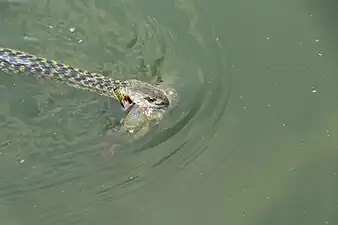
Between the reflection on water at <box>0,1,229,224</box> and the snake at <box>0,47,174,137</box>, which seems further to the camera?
the snake at <box>0,47,174,137</box>

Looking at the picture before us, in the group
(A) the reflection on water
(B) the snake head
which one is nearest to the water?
(A) the reflection on water

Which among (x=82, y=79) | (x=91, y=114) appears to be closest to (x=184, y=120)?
(x=91, y=114)

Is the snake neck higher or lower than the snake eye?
lower

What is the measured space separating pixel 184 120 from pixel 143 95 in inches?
11.8

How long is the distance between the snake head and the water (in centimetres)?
13

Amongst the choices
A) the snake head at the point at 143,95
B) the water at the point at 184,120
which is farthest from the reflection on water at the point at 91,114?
the snake head at the point at 143,95

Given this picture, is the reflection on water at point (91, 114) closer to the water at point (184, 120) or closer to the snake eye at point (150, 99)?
the water at point (184, 120)

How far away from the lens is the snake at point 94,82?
439cm

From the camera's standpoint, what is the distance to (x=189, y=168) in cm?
414

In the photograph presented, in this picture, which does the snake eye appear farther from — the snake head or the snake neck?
the snake neck

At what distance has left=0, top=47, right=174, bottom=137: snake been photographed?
4.39 meters

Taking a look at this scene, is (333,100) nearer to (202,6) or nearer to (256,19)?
(256,19)

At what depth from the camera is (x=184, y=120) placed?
14.5 feet

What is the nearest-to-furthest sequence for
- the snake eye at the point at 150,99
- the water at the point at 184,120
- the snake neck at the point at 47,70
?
1. the water at the point at 184,120
2. the snake eye at the point at 150,99
3. the snake neck at the point at 47,70
